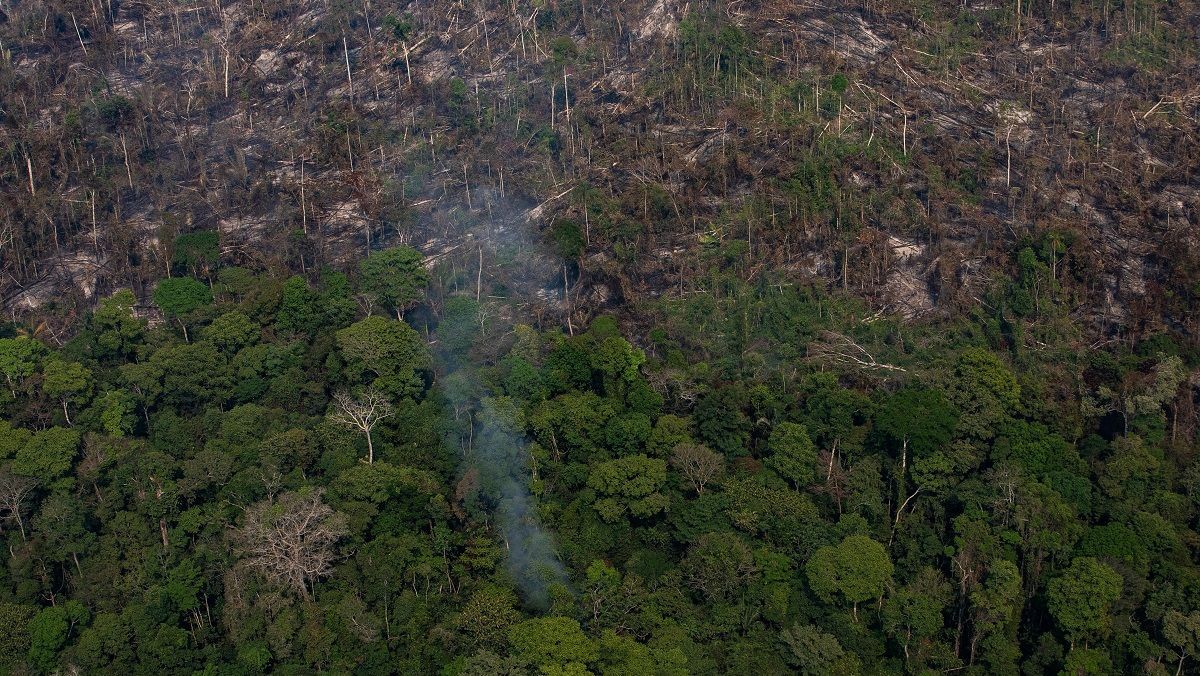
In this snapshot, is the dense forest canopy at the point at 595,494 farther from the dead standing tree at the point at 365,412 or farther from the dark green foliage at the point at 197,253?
the dark green foliage at the point at 197,253

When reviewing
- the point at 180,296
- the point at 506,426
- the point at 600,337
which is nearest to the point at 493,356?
the point at 506,426

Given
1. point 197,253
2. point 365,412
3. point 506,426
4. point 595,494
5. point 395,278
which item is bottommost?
point 595,494

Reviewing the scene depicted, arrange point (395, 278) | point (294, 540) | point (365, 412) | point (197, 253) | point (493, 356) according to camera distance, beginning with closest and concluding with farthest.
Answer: point (294, 540) < point (365, 412) < point (493, 356) < point (395, 278) < point (197, 253)

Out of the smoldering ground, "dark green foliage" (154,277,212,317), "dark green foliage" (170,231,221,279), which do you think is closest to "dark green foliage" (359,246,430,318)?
the smoldering ground

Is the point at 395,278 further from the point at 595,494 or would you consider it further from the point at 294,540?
the point at 595,494

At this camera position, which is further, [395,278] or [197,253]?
[197,253]

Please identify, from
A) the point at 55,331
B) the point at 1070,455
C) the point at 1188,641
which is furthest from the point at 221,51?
the point at 1188,641

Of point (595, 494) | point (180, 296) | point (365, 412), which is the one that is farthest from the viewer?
point (180, 296)
